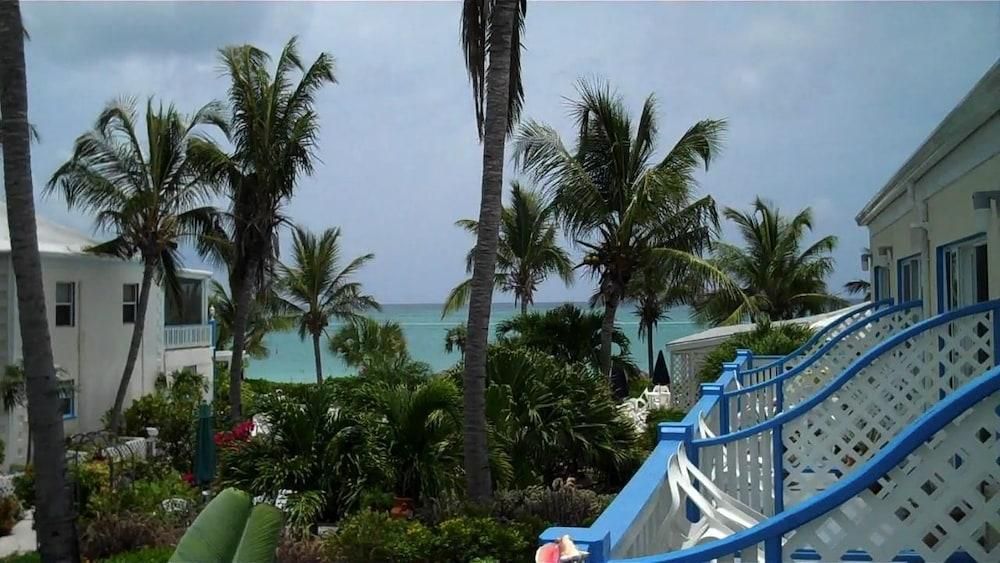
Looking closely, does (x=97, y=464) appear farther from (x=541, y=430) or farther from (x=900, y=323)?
(x=900, y=323)

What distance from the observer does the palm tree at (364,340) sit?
3703 centimetres

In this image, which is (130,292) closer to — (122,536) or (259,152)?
(259,152)

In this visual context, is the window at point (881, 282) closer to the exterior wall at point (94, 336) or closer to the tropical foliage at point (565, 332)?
the tropical foliage at point (565, 332)

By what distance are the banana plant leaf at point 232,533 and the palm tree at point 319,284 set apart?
1152 inches

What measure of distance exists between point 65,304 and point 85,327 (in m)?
0.91

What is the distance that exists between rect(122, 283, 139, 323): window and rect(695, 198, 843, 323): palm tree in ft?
61.8

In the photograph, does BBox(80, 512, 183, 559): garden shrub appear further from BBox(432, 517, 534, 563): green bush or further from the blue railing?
the blue railing

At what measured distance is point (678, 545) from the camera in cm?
466

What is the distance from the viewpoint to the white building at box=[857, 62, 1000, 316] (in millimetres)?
7078

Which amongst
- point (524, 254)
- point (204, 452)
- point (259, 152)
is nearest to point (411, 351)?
point (524, 254)

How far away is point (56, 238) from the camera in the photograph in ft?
76.5

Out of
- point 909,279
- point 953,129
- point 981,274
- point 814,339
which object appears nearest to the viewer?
point 953,129

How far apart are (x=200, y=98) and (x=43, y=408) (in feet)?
53.9

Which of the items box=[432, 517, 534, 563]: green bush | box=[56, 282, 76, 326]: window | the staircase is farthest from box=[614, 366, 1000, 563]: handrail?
box=[56, 282, 76, 326]: window
